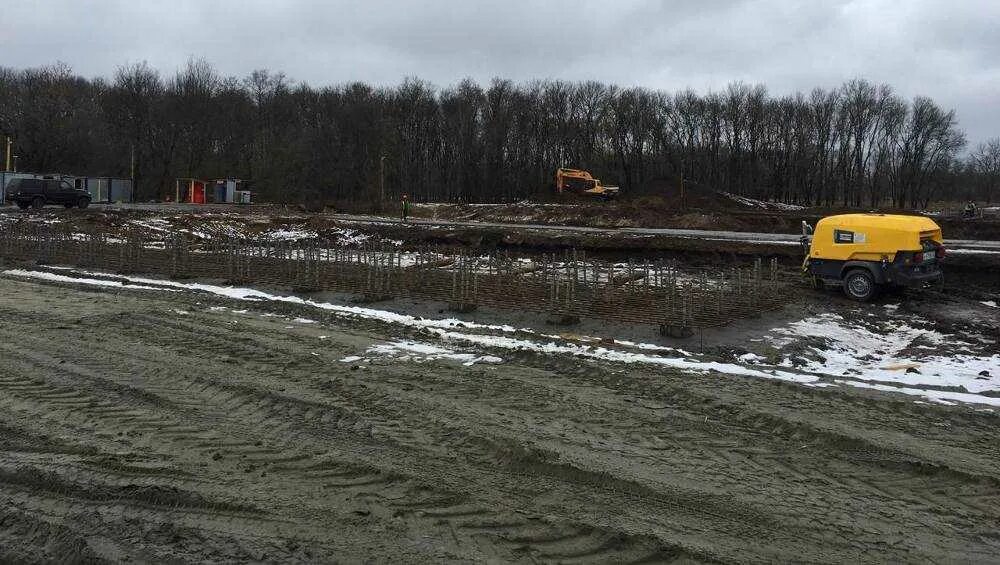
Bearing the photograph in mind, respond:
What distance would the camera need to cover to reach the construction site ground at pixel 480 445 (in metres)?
3.83

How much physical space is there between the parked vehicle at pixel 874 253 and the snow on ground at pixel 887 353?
121 centimetres

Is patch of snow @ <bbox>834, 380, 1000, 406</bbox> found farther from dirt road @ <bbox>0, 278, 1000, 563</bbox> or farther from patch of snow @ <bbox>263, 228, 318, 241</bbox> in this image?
patch of snow @ <bbox>263, 228, 318, 241</bbox>

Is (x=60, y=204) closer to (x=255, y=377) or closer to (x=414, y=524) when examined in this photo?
(x=255, y=377)

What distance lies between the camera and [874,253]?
13836 mm

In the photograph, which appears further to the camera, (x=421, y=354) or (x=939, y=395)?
(x=421, y=354)

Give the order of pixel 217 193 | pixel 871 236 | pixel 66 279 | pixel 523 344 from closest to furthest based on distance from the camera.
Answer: pixel 523 344
pixel 871 236
pixel 66 279
pixel 217 193

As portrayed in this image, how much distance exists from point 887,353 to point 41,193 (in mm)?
41098

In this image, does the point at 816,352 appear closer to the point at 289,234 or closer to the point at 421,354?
the point at 421,354

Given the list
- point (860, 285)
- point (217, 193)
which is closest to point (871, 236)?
point (860, 285)

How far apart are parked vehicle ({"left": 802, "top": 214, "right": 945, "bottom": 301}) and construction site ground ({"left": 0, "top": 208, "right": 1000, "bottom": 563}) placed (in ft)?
12.1

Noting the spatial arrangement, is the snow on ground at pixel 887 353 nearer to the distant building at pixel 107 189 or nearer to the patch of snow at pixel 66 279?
the patch of snow at pixel 66 279

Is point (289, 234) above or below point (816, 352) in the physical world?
above

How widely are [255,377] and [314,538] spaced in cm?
365

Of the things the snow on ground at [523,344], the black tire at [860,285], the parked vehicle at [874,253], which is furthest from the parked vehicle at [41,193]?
the black tire at [860,285]
